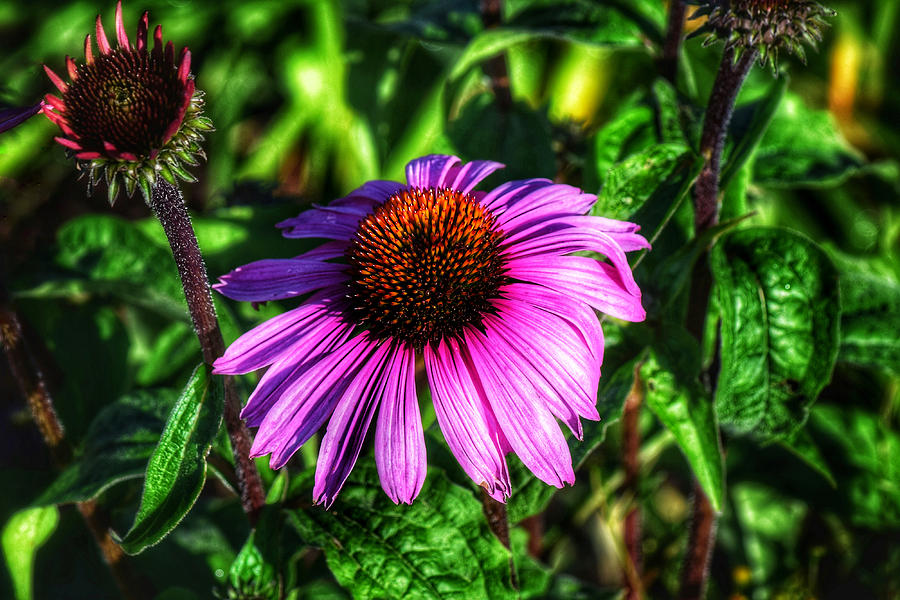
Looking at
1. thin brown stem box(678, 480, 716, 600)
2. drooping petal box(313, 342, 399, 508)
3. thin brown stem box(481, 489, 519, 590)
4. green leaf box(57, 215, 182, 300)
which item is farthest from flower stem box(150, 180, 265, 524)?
thin brown stem box(678, 480, 716, 600)

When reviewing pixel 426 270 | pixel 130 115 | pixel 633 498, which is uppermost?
pixel 130 115

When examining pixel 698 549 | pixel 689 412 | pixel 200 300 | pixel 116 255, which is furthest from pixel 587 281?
pixel 116 255

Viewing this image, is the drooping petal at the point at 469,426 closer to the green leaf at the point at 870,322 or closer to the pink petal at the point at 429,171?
the pink petal at the point at 429,171

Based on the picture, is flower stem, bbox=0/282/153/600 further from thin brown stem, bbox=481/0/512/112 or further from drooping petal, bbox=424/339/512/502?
thin brown stem, bbox=481/0/512/112

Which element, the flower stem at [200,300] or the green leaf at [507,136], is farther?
the green leaf at [507,136]

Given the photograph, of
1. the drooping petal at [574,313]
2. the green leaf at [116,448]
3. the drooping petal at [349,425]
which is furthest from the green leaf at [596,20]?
the green leaf at [116,448]

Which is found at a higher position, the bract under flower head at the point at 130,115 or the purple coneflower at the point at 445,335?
the bract under flower head at the point at 130,115

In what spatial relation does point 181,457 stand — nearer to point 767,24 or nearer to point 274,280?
point 274,280
